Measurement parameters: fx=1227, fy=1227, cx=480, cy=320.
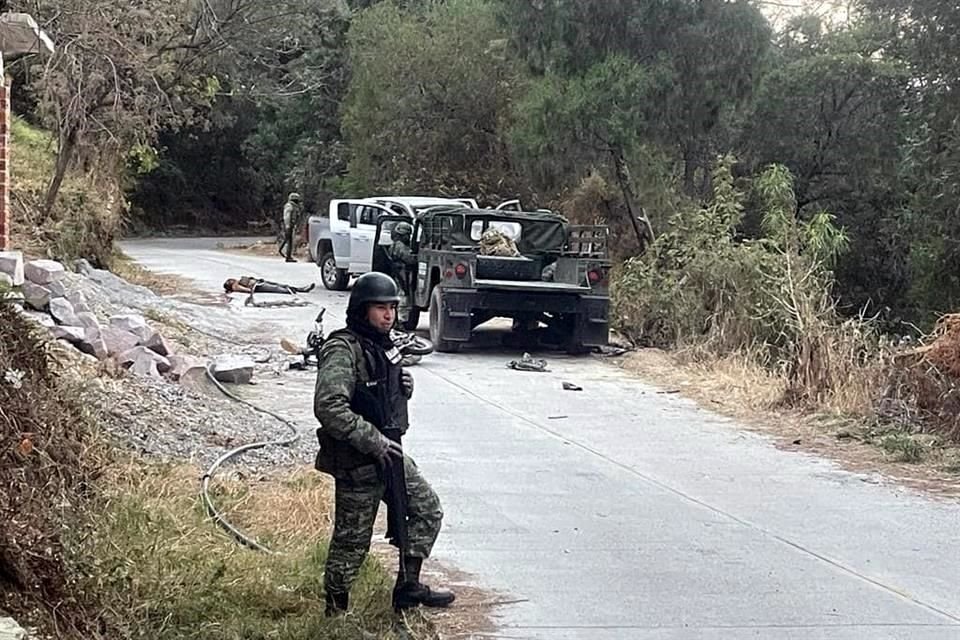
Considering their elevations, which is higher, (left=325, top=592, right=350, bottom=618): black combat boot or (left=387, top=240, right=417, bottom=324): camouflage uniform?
(left=387, top=240, right=417, bottom=324): camouflage uniform

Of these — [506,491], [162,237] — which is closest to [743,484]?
[506,491]

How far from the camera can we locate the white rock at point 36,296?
11615 mm

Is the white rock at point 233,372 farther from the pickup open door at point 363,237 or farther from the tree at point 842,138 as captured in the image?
the tree at point 842,138

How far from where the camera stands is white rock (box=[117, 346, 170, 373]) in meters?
10.9

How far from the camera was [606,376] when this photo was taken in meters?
14.3

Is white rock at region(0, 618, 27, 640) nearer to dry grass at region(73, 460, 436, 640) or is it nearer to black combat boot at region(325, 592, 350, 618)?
dry grass at region(73, 460, 436, 640)

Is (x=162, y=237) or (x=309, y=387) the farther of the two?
(x=162, y=237)

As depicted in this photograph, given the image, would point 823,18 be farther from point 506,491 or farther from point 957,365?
point 506,491

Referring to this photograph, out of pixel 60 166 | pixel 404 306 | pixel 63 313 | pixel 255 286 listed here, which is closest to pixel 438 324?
pixel 404 306

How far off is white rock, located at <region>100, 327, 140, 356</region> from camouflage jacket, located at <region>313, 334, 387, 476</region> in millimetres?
6200

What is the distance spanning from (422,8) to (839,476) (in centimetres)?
3024

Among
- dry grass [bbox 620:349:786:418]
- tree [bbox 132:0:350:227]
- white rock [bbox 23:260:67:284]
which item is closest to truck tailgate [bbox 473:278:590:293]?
dry grass [bbox 620:349:786:418]

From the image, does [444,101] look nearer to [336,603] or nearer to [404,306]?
[404,306]

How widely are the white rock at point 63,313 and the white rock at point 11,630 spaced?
23.7ft
